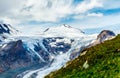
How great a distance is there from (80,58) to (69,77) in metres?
6.86

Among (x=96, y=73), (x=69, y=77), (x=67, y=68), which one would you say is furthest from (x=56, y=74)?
(x=96, y=73)

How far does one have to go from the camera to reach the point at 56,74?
46.7 m

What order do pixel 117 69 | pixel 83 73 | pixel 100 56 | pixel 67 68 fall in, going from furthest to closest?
1. pixel 67 68
2. pixel 100 56
3. pixel 83 73
4. pixel 117 69

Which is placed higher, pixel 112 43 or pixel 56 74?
pixel 112 43

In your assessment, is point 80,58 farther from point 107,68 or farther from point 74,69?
point 107,68

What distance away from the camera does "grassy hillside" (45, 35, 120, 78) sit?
38.0 meters

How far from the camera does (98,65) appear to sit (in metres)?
40.8

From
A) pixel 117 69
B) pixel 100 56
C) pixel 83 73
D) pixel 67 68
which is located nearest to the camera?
pixel 117 69

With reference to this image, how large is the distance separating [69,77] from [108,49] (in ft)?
21.0

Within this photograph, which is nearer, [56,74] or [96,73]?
[96,73]

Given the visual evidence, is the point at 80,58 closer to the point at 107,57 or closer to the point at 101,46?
the point at 101,46

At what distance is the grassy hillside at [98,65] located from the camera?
38.0 metres

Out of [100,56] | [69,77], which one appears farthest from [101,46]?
[69,77]

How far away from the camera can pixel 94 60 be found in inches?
1686
